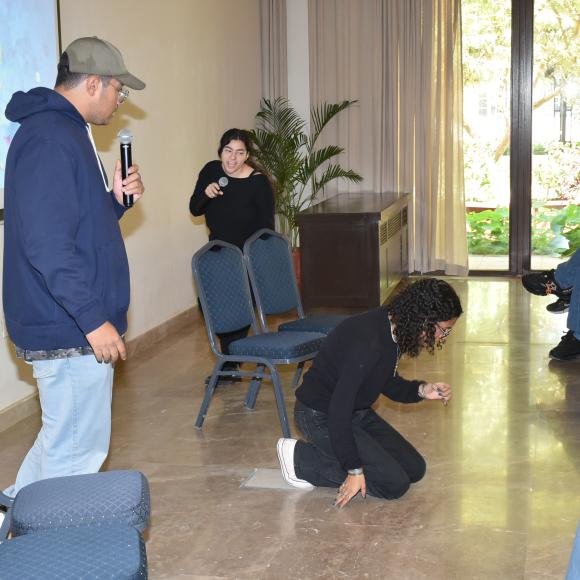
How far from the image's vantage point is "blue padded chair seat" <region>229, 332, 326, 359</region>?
14.0 ft

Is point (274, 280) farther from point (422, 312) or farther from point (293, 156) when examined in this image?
point (293, 156)

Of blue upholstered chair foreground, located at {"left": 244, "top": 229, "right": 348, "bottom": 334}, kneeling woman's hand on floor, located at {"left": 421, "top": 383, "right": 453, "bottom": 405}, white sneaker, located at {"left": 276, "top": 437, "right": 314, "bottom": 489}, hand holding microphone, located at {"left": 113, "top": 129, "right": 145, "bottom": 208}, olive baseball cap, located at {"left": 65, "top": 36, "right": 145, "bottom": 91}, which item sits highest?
olive baseball cap, located at {"left": 65, "top": 36, "right": 145, "bottom": 91}

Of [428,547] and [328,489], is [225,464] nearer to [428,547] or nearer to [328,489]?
[328,489]

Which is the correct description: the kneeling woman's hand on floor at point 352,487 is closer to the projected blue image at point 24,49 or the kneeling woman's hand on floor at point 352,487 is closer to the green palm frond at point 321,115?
the projected blue image at point 24,49

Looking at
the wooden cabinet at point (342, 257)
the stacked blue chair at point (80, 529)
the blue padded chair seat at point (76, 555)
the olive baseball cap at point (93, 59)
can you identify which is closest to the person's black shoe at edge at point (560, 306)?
the wooden cabinet at point (342, 257)

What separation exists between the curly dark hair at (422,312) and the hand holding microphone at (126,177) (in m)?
1.03

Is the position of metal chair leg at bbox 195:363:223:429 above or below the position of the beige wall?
below

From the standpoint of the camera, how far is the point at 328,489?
369 centimetres

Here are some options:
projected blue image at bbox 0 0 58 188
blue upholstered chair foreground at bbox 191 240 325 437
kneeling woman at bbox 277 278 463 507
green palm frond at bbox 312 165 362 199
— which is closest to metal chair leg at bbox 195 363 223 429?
blue upholstered chair foreground at bbox 191 240 325 437

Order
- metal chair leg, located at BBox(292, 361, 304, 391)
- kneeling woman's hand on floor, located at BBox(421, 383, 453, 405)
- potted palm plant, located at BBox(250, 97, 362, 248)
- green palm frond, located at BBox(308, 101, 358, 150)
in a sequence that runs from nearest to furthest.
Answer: kneeling woman's hand on floor, located at BBox(421, 383, 453, 405) < metal chair leg, located at BBox(292, 361, 304, 391) < potted palm plant, located at BBox(250, 97, 362, 248) < green palm frond, located at BBox(308, 101, 358, 150)

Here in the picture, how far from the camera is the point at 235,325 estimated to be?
459cm

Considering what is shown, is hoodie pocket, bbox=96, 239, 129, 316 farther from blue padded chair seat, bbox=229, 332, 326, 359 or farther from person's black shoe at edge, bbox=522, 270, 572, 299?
person's black shoe at edge, bbox=522, 270, 572, 299

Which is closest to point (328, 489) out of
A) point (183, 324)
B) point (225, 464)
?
point (225, 464)

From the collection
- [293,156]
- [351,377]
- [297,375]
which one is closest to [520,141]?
[293,156]
